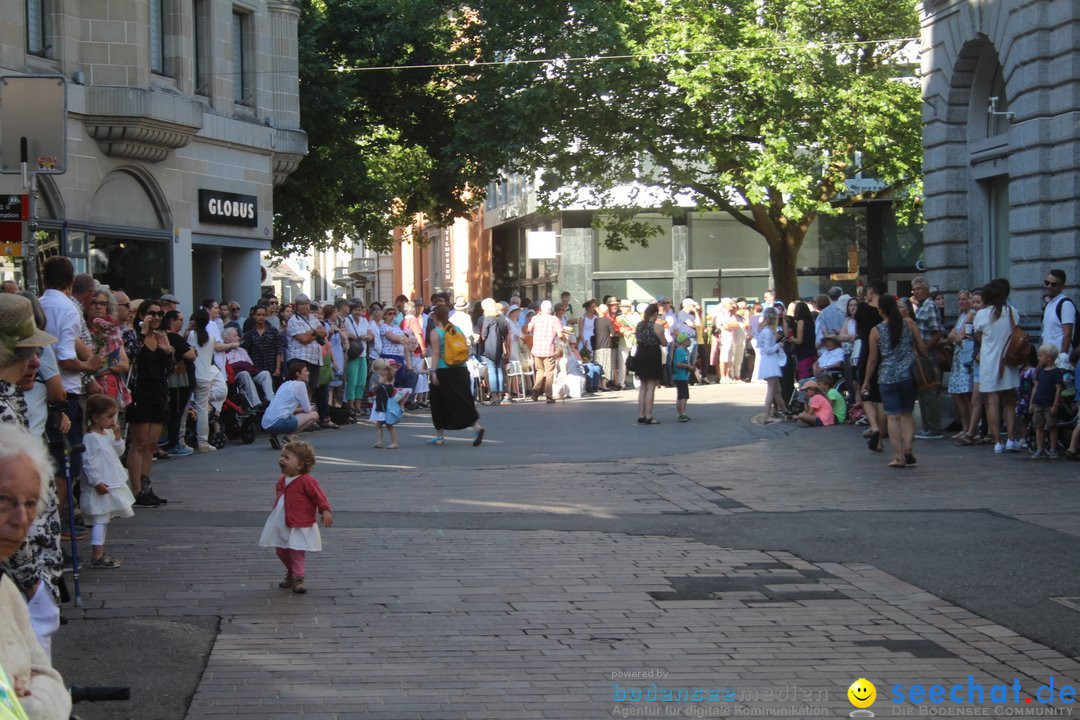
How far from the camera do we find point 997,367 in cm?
1662

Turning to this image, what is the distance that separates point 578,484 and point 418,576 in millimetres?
5134

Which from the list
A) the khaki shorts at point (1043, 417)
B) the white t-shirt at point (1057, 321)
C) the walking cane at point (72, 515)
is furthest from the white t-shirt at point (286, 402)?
the walking cane at point (72, 515)

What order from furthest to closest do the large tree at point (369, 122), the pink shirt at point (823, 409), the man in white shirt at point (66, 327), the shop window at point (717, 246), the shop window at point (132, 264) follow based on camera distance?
the shop window at point (717, 246), the large tree at point (369, 122), the shop window at point (132, 264), the pink shirt at point (823, 409), the man in white shirt at point (66, 327)

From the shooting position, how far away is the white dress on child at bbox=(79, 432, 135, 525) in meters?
9.48

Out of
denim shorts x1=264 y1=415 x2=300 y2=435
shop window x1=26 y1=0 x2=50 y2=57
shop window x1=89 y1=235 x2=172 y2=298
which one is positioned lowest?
denim shorts x1=264 y1=415 x2=300 y2=435

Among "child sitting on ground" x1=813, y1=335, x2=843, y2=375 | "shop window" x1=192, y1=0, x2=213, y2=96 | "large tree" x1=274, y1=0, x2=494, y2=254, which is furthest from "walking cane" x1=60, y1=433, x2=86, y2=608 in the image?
"large tree" x1=274, y1=0, x2=494, y2=254

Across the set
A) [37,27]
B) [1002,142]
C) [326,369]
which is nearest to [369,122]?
[37,27]

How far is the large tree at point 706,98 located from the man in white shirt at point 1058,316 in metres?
17.1

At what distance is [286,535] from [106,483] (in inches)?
54.7

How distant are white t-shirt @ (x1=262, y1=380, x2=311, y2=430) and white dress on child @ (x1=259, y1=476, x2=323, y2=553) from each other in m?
8.40

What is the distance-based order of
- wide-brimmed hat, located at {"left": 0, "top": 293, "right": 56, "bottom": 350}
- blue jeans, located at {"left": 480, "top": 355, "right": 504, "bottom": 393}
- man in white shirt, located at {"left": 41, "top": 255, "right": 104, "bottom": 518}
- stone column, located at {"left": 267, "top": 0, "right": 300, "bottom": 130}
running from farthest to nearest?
stone column, located at {"left": 267, "top": 0, "right": 300, "bottom": 130} < blue jeans, located at {"left": 480, "top": 355, "right": 504, "bottom": 393} < man in white shirt, located at {"left": 41, "top": 255, "right": 104, "bottom": 518} < wide-brimmed hat, located at {"left": 0, "top": 293, "right": 56, "bottom": 350}

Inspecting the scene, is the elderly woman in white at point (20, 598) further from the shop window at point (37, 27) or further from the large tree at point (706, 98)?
the large tree at point (706, 98)

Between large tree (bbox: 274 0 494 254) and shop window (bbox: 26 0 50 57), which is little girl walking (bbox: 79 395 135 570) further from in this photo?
large tree (bbox: 274 0 494 254)

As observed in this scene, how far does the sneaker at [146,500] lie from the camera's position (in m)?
12.7
